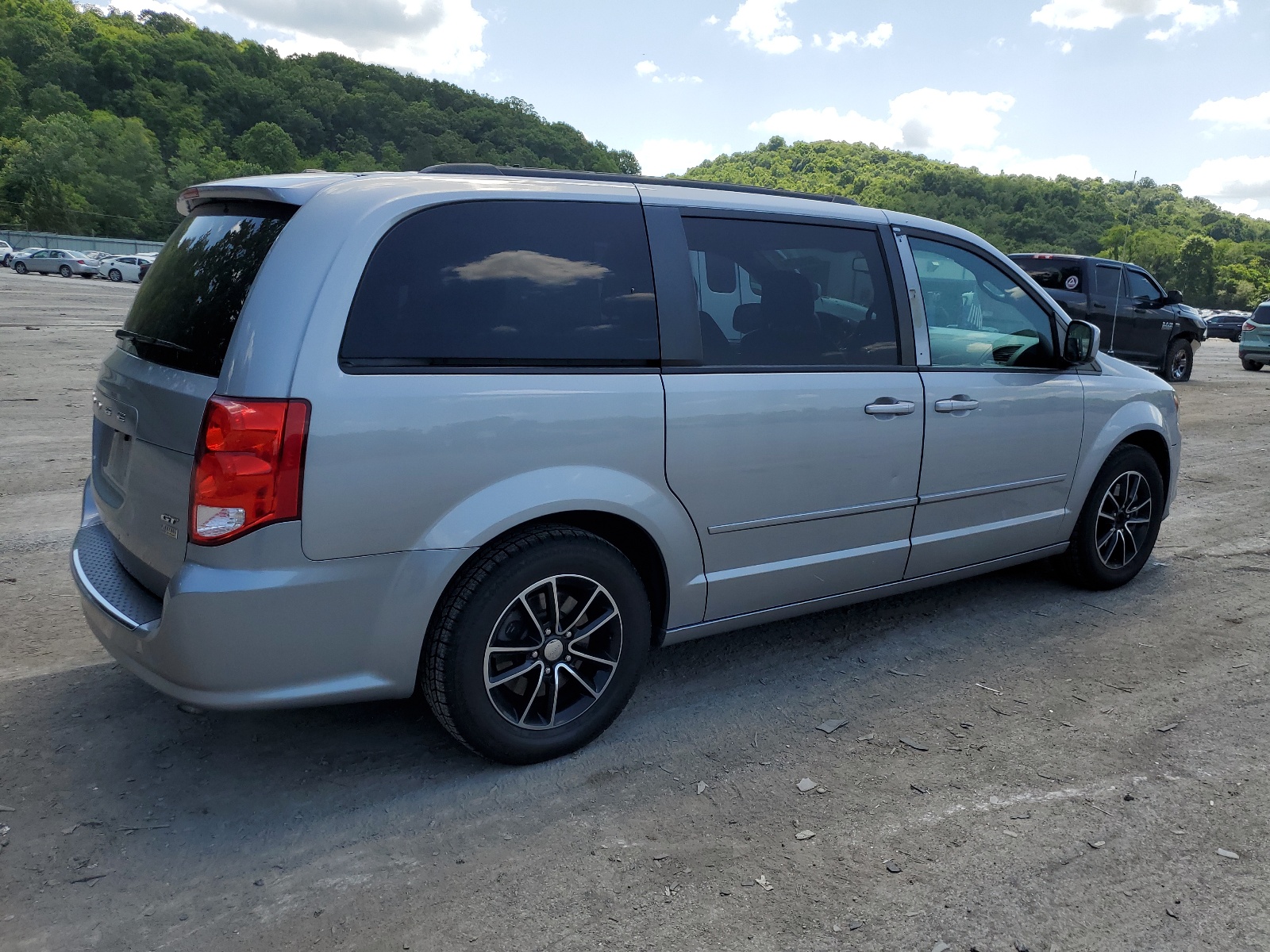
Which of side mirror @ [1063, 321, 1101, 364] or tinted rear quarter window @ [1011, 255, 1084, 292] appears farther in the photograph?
tinted rear quarter window @ [1011, 255, 1084, 292]

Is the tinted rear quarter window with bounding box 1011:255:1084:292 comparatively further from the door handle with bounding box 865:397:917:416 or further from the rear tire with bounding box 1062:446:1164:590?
the door handle with bounding box 865:397:917:416

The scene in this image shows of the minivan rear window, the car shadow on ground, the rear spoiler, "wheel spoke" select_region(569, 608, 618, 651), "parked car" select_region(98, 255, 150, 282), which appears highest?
"parked car" select_region(98, 255, 150, 282)

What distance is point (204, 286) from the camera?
2930 millimetres

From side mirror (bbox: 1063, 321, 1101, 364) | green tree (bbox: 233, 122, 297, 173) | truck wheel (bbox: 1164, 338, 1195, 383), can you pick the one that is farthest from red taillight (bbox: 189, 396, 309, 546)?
green tree (bbox: 233, 122, 297, 173)

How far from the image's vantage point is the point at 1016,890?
256cm

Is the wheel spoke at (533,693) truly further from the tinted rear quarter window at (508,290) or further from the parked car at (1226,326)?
the parked car at (1226,326)

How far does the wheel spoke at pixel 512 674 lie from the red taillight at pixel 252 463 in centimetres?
82

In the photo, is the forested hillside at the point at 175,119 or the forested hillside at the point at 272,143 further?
the forested hillside at the point at 175,119

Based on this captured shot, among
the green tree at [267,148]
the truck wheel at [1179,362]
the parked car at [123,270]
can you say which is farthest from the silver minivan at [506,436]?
the green tree at [267,148]

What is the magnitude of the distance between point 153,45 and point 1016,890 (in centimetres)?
13479

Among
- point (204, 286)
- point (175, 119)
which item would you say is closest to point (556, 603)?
point (204, 286)

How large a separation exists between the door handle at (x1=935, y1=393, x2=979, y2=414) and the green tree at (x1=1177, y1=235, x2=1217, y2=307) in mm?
94078

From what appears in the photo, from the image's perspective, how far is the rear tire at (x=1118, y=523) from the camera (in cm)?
482

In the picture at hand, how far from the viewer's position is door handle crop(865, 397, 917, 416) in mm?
3703
